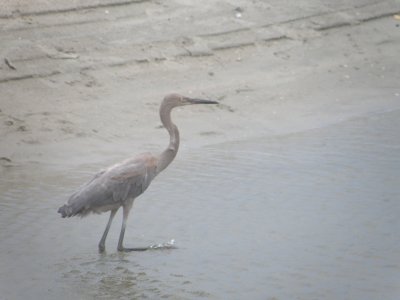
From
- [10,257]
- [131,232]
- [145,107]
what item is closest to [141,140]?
[145,107]

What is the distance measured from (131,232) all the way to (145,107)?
294 centimetres

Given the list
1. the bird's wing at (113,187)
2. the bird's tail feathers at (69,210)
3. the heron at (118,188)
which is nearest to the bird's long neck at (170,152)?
the heron at (118,188)

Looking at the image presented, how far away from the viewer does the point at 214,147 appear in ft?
36.8

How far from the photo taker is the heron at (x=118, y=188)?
8523 mm

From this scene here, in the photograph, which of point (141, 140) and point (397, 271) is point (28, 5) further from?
point (397, 271)

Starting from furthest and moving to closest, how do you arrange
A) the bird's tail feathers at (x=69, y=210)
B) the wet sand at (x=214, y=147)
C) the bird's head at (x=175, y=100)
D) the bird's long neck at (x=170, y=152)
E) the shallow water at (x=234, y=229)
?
1. the bird's head at (x=175, y=100)
2. the bird's long neck at (x=170, y=152)
3. the bird's tail feathers at (x=69, y=210)
4. the wet sand at (x=214, y=147)
5. the shallow water at (x=234, y=229)

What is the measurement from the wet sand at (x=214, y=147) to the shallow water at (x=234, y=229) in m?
0.02

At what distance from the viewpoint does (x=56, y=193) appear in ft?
32.2

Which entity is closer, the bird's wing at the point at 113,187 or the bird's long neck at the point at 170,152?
the bird's wing at the point at 113,187

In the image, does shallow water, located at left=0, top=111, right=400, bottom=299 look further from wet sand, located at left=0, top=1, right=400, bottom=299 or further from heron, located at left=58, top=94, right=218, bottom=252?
heron, located at left=58, top=94, right=218, bottom=252

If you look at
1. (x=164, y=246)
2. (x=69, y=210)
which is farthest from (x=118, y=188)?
(x=164, y=246)

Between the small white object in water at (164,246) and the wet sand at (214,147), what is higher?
the wet sand at (214,147)

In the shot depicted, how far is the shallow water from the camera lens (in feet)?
25.7

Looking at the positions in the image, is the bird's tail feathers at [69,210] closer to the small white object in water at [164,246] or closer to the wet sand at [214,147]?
the wet sand at [214,147]
